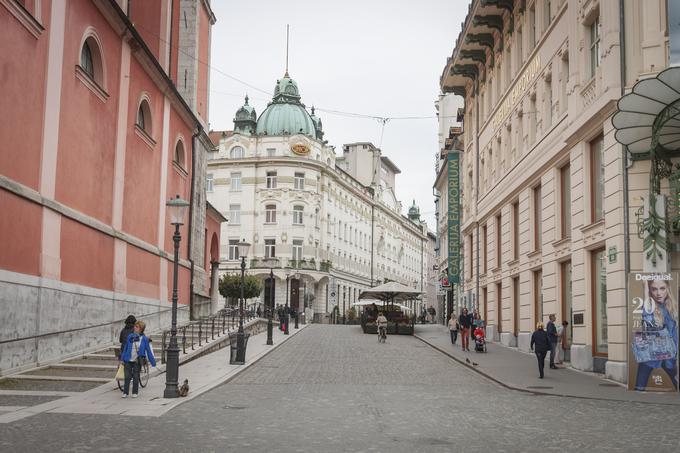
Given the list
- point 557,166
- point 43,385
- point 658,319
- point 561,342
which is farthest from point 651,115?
point 43,385

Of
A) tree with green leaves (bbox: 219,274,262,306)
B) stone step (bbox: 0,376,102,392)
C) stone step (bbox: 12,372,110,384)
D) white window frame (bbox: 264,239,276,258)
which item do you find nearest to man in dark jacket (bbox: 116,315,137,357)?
stone step (bbox: 0,376,102,392)

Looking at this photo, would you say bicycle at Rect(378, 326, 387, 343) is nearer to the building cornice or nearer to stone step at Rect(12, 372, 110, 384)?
the building cornice

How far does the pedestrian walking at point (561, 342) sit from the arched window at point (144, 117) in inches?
588

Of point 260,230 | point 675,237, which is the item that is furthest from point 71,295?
point 260,230

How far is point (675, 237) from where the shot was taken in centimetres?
1759

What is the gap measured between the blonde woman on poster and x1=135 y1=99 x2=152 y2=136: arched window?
56.1 feet

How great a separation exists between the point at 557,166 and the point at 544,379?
7727 mm

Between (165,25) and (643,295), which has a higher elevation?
(165,25)

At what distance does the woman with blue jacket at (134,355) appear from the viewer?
583 inches

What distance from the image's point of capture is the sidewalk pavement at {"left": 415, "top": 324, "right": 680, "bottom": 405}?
1606 centimetres

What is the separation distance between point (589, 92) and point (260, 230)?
54546 mm

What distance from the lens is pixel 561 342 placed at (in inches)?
930

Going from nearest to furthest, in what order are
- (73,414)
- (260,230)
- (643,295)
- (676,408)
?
(73,414) → (676,408) → (643,295) → (260,230)

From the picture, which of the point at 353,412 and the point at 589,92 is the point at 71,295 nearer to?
the point at 353,412
